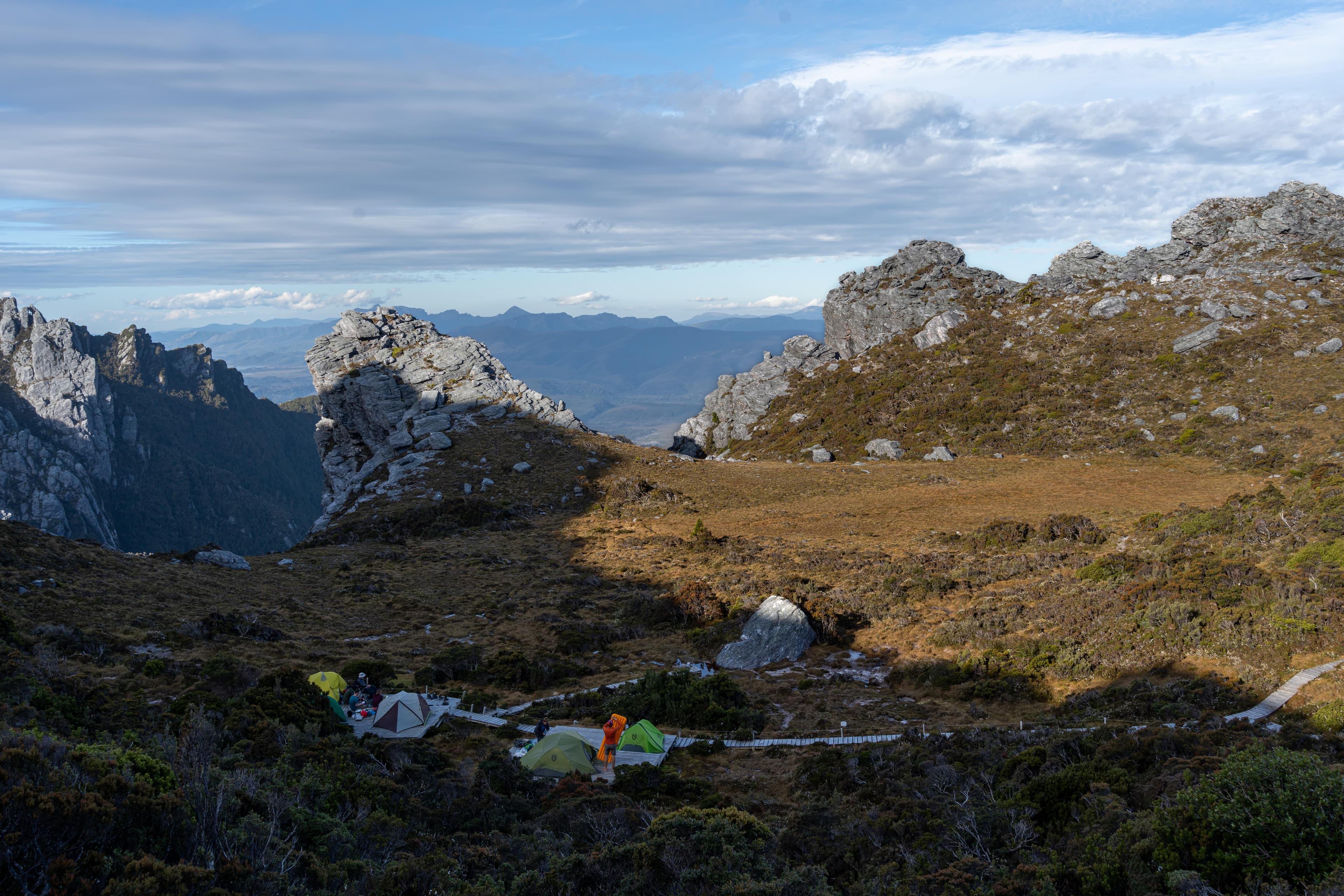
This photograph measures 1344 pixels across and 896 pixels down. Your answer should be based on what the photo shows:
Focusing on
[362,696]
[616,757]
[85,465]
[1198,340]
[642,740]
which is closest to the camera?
[616,757]

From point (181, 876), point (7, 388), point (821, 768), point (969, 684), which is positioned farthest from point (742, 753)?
point (7, 388)

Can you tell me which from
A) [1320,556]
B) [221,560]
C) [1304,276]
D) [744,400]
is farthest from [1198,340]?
[221,560]

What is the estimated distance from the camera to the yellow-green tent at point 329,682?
811 inches

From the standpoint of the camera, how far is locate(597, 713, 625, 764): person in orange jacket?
Answer: 1806 cm

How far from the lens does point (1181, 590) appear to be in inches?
808

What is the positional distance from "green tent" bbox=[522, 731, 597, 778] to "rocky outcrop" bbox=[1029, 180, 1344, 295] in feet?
234

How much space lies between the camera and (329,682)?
20.9 metres

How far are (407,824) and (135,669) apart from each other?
42.6 ft

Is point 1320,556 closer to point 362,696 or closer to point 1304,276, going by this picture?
point 362,696

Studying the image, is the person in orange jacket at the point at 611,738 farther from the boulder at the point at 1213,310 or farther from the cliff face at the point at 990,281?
the boulder at the point at 1213,310

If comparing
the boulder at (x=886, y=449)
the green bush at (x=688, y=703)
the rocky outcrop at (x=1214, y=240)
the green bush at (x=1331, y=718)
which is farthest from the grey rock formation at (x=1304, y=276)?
the green bush at (x=688, y=703)

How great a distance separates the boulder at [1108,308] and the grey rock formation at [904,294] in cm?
950

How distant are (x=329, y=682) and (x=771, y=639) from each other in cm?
1398

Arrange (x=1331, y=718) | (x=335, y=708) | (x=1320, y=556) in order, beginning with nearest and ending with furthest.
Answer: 1. (x=1331, y=718)
2. (x=335, y=708)
3. (x=1320, y=556)
